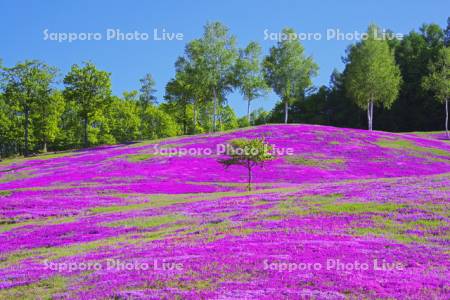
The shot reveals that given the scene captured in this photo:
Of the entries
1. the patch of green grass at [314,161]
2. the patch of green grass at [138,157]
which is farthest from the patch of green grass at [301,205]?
the patch of green grass at [138,157]

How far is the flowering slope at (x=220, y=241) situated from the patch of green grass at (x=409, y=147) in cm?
2292

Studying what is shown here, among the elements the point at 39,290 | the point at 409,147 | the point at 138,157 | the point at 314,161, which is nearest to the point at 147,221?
the point at 39,290

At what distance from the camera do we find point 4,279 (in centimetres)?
1590

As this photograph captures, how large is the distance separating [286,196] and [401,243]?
48.8 ft

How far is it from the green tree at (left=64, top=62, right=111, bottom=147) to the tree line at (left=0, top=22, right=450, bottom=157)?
0.19 metres

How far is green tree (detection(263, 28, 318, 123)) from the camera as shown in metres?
Answer: 98.1

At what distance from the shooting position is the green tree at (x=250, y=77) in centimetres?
9875

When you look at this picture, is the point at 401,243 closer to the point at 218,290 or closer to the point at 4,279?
the point at 218,290

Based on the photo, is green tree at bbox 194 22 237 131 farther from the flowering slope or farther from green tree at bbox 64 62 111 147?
the flowering slope

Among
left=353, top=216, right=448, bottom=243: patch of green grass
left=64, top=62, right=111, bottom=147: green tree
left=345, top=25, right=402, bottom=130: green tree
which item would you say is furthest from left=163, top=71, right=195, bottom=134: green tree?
left=353, top=216, right=448, bottom=243: patch of green grass

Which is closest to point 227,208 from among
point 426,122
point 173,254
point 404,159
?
point 173,254

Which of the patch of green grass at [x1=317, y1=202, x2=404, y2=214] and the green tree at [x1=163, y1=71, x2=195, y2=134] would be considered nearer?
the patch of green grass at [x1=317, y1=202, x2=404, y2=214]

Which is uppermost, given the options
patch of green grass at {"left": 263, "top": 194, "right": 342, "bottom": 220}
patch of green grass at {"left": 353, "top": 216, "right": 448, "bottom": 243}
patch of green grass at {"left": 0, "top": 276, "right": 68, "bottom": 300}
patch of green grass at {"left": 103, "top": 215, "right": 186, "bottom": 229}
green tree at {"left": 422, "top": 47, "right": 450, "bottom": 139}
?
green tree at {"left": 422, "top": 47, "right": 450, "bottom": 139}

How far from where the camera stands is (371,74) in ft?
298
